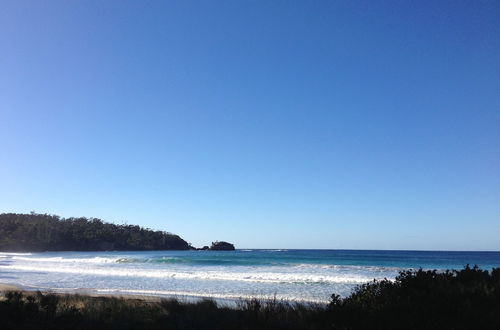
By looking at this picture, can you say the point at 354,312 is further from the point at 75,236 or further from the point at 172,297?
the point at 75,236

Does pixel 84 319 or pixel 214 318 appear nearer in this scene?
pixel 84 319

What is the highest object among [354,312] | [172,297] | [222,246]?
[354,312]

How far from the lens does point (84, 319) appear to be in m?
9.34

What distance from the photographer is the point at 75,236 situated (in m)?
130

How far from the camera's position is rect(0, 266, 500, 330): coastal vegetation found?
22.1 ft

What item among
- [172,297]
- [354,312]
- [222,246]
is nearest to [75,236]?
[222,246]

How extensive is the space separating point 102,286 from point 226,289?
801 centimetres

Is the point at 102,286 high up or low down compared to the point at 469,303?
down

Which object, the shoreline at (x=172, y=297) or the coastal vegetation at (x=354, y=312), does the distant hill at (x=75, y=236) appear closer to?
the shoreline at (x=172, y=297)

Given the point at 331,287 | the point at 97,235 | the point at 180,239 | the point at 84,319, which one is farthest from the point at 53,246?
the point at 84,319

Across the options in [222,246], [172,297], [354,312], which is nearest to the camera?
[354,312]

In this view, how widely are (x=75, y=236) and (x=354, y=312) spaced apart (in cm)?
13728

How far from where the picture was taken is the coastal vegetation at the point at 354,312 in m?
6.74

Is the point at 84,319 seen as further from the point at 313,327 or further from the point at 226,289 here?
the point at 226,289
